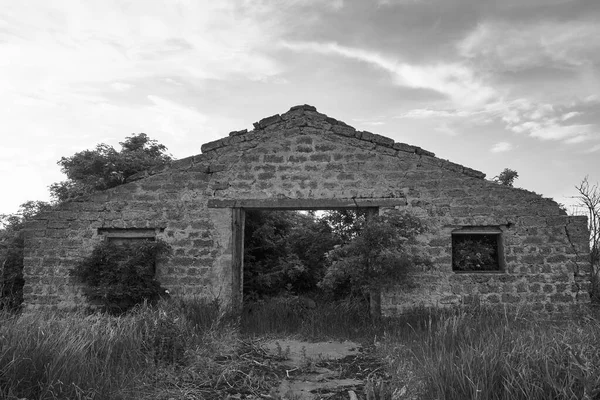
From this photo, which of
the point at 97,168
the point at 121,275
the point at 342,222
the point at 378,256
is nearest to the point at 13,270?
the point at 121,275

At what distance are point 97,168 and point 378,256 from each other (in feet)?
33.2

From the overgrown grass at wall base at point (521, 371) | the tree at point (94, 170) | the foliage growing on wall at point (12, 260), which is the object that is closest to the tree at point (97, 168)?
the tree at point (94, 170)

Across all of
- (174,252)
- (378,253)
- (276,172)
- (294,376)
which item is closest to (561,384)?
(294,376)

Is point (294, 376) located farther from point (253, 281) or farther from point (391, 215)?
point (253, 281)

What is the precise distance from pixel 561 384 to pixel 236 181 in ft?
20.6

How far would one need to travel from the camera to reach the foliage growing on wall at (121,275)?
8164 millimetres

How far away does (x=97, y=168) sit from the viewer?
14.6 m

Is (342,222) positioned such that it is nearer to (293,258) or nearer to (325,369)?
(293,258)

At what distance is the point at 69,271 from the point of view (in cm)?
863

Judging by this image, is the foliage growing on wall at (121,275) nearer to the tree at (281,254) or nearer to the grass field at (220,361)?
the grass field at (220,361)

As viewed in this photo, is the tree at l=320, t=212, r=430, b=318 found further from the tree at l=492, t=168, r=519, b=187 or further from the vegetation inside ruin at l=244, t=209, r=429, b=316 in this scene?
the tree at l=492, t=168, r=519, b=187

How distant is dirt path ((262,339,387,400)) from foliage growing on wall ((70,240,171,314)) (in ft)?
7.77

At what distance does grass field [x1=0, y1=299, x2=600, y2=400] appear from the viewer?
12.7 ft

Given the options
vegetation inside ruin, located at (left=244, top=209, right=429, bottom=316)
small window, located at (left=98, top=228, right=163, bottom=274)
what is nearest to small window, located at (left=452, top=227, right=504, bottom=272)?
vegetation inside ruin, located at (left=244, top=209, right=429, bottom=316)
